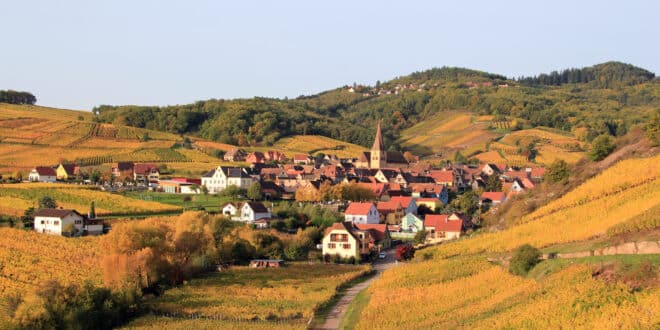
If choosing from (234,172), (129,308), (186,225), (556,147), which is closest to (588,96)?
(556,147)

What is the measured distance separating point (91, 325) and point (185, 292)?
789cm

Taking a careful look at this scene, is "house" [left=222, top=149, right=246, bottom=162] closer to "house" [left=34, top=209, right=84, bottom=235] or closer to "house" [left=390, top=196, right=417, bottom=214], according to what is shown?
"house" [left=390, top=196, right=417, bottom=214]

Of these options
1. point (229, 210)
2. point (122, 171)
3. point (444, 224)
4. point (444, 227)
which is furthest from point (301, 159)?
point (444, 227)

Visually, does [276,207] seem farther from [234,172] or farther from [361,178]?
[361,178]

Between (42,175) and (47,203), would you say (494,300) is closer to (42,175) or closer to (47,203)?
(47,203)

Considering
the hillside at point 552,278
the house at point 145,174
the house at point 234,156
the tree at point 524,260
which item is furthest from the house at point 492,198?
the tree at point 524,260

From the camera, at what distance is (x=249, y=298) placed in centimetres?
3825

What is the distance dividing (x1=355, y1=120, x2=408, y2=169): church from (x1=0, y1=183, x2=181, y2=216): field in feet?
155

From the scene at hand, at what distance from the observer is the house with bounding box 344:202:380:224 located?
64500mm

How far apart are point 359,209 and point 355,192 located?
36.0 feet

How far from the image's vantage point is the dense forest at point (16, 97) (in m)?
143

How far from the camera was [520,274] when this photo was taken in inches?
1298

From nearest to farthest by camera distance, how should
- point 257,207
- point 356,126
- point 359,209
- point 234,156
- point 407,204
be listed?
point 257,207
point 359,209
point 407,204
point 234,156
point 356,126

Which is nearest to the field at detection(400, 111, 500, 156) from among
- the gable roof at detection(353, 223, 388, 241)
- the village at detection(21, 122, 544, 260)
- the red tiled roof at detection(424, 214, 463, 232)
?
the village at detection(21, 122, 544, 260)
